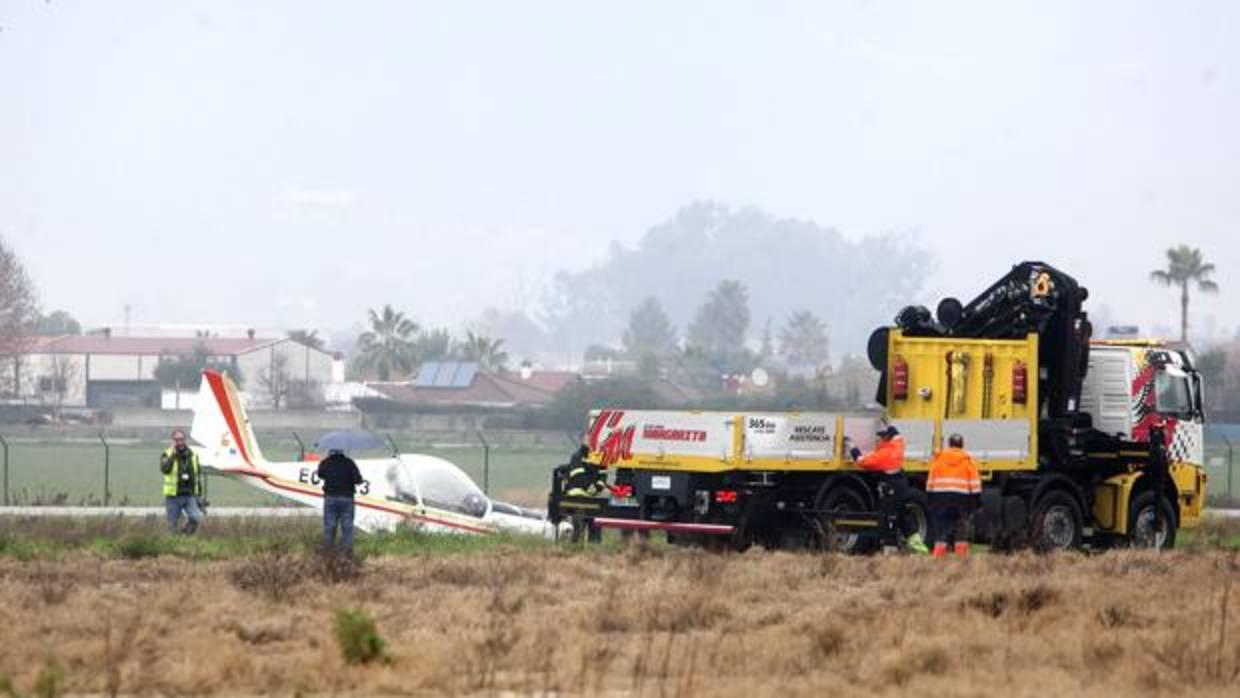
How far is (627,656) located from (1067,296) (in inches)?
538

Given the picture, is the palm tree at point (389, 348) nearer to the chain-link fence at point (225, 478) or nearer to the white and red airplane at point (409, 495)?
the chain-link fence at point (225, 478)

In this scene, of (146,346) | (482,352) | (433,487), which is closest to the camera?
(433,487)

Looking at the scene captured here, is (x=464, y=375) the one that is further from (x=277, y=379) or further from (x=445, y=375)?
(x=277, y=379)

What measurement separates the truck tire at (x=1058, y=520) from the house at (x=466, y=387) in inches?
3463

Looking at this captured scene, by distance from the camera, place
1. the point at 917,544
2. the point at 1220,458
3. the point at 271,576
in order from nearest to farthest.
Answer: the point at 271,576 < the point at 917,544 < the point at 1220,458

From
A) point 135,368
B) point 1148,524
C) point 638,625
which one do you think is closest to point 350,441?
point 1148,524

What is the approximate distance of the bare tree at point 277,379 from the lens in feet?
391

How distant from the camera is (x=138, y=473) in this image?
69375 millimetres

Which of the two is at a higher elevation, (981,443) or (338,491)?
(981,443)

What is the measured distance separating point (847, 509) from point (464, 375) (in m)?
100

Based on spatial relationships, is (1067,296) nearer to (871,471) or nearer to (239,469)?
(871,471)

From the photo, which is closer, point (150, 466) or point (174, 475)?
point (174, 475)

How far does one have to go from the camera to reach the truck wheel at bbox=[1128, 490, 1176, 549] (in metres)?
29.7

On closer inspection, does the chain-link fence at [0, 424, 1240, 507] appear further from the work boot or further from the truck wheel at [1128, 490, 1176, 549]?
the work boot
